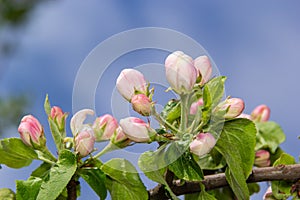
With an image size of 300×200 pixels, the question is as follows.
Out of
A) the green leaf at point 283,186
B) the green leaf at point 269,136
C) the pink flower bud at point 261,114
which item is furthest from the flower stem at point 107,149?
the pink flower bud at point 261,114

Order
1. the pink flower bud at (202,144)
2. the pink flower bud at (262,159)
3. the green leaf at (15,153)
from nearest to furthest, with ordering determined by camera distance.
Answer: the pink flower bud at (202,144) < the green leaf at (15,153) < the pink flower bud at (262,159)

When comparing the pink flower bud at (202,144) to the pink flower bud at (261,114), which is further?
the pink flower bud at (261,114)

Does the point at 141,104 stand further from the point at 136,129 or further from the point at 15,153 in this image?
the point at 15,153

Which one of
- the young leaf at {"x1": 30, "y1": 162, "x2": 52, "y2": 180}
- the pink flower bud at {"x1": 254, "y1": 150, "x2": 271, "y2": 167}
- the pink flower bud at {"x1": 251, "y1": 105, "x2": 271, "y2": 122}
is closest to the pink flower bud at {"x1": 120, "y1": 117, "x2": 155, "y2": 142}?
the young leaf at {"x1": 30, "y1": 162, "x2": 52, "y2": 180}

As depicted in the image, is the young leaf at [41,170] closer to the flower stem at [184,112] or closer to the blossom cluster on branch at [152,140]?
the blossom cluster on branch at [152,140]

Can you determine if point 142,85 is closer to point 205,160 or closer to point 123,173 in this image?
point 123,173

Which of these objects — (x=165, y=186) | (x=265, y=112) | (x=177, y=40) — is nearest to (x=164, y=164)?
(x=165, y=186)

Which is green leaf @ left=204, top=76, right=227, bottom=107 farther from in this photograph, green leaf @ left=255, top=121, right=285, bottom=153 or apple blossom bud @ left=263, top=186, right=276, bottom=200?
green leaf @ left=255, top=121, right=285, bottom=153
